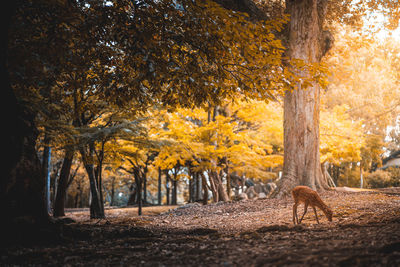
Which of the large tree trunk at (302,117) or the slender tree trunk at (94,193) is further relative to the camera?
the slender tree trunk at (94,193)

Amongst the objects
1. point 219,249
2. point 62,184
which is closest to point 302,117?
point 219,249

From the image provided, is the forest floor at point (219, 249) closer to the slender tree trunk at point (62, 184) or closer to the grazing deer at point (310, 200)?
the grazing deer at point (310, 200)

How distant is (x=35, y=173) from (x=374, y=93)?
1418 inches

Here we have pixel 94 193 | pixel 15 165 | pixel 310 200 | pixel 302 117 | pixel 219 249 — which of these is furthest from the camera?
pixel 94 193

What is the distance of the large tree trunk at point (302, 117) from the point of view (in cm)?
939

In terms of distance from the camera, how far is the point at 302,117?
9453 mm

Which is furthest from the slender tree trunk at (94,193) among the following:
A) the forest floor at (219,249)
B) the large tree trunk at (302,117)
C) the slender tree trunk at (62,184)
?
the large tree trunk at (302,117)

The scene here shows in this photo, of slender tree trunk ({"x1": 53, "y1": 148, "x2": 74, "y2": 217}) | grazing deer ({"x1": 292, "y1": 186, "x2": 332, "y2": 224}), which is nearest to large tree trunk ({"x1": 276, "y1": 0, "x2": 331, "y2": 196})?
grazing deer ({"x1": 292, "y1": 186, "x2": 332, "y2": 224})

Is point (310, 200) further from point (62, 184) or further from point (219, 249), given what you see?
point (62, 184)

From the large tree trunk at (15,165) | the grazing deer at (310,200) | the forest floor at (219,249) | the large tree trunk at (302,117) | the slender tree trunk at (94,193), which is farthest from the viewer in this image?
the slender tree trunk at (94,193)

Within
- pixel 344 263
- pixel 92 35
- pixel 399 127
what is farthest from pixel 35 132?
pixel 399 127

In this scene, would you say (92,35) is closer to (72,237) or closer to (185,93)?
(185,93)

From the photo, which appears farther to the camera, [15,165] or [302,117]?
[302,117]

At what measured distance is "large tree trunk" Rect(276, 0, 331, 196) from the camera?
939cm
